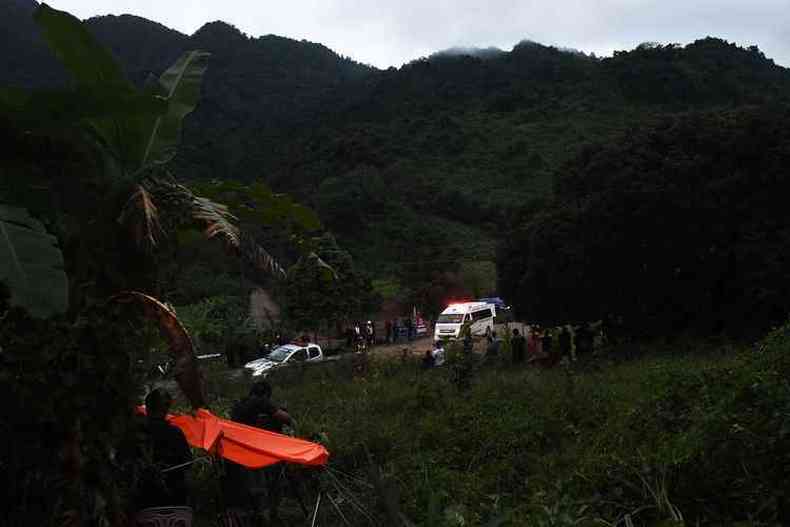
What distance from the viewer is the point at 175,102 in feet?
20.1

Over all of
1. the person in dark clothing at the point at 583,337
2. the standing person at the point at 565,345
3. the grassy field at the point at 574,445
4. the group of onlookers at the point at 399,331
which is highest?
the grassy field at the point at 574,445

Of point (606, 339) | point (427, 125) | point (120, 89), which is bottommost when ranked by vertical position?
point (606, 339)

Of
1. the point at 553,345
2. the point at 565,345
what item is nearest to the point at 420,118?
the point at 553,345

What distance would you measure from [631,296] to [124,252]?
18.4m

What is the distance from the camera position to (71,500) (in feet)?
15.7

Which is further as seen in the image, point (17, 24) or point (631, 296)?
point (17, 24)

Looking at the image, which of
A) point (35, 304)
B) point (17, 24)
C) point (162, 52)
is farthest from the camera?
point (162, 52)

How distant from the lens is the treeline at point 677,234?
2011 cm

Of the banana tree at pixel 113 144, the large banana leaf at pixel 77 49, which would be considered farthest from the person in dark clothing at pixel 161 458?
the large banana leaf at pixel 77 49

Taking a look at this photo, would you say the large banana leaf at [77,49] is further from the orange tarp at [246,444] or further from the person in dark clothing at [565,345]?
the person in dark clothing at [565,345]

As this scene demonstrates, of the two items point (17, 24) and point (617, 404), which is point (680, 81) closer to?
point (17, 24)

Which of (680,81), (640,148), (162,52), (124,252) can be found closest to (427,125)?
(680,81)

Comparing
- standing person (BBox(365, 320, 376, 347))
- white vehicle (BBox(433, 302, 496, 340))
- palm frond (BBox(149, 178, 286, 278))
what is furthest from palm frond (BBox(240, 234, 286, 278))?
white vehicle (BBox(433, 302, 496, 340))

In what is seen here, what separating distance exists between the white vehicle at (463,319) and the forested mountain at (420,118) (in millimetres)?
8948
